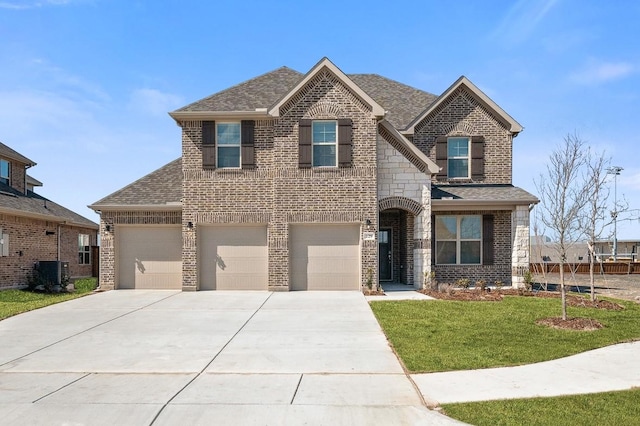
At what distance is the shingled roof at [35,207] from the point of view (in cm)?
2083

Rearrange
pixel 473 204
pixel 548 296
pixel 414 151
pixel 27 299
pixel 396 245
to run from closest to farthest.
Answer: pixel 548 296 < pixel 414 151 < pixel 27 299 < pixel 473 204 < pixel 396 245

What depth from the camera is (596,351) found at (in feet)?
28.7

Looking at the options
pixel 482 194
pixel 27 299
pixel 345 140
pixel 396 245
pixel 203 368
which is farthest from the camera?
pixel 396 245

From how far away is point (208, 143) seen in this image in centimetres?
1719

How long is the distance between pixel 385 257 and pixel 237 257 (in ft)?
20.9

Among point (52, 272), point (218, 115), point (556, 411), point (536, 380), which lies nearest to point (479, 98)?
point (218, 115)

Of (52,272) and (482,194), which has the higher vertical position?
(482,194)

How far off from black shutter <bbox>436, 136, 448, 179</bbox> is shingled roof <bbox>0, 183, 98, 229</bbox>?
17.9 meters

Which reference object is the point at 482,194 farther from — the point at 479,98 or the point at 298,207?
the point at 298,207

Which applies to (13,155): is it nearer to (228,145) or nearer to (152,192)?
(152,192)

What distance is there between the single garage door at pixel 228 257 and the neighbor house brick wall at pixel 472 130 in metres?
8.22

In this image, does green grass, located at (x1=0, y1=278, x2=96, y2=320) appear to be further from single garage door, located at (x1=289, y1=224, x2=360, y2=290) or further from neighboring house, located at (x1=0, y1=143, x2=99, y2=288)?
single garage door, located at (x1=289, y1=224, x2=360, y2=290)

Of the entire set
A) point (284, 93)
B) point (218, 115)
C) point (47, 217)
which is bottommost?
point (47, 217)

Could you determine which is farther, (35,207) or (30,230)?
(35,207)
